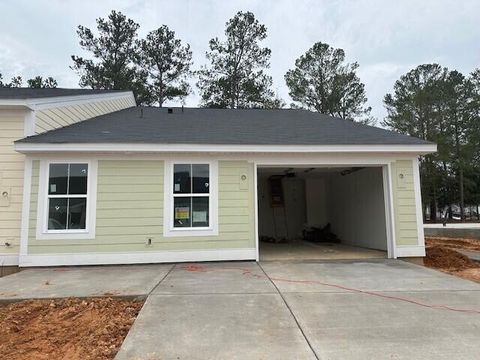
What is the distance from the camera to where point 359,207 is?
11281 mm

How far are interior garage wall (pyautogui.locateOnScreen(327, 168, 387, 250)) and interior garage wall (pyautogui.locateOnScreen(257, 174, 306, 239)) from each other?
1.35 metres

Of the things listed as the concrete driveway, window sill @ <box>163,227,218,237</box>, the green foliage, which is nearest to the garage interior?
window sill @ <box>163,227,218,237</box>

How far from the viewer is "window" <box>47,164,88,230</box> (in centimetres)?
808

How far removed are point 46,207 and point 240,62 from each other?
65.6ft

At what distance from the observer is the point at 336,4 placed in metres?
12.3

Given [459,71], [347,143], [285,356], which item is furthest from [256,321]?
[459,71]

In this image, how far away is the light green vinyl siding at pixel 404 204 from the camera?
8914 millimetres

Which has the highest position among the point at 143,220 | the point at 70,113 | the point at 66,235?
the point at 70,113

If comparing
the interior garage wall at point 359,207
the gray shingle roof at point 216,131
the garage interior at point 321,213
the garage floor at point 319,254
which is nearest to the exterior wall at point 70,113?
the gray shingle roof at point 216,131

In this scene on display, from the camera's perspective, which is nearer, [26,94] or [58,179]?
[58,179]

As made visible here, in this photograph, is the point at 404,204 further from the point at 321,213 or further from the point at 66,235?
the point at 66,235

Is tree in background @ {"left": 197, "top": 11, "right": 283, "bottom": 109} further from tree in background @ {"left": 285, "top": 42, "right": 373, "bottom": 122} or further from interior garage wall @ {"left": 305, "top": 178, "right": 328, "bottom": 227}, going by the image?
interior garage wall @ {"left": 305, "top": 178, "right": 328, "bottom": 227}

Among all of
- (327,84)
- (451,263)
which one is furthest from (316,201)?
(327,84)

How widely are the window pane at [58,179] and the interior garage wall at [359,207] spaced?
7651mm
